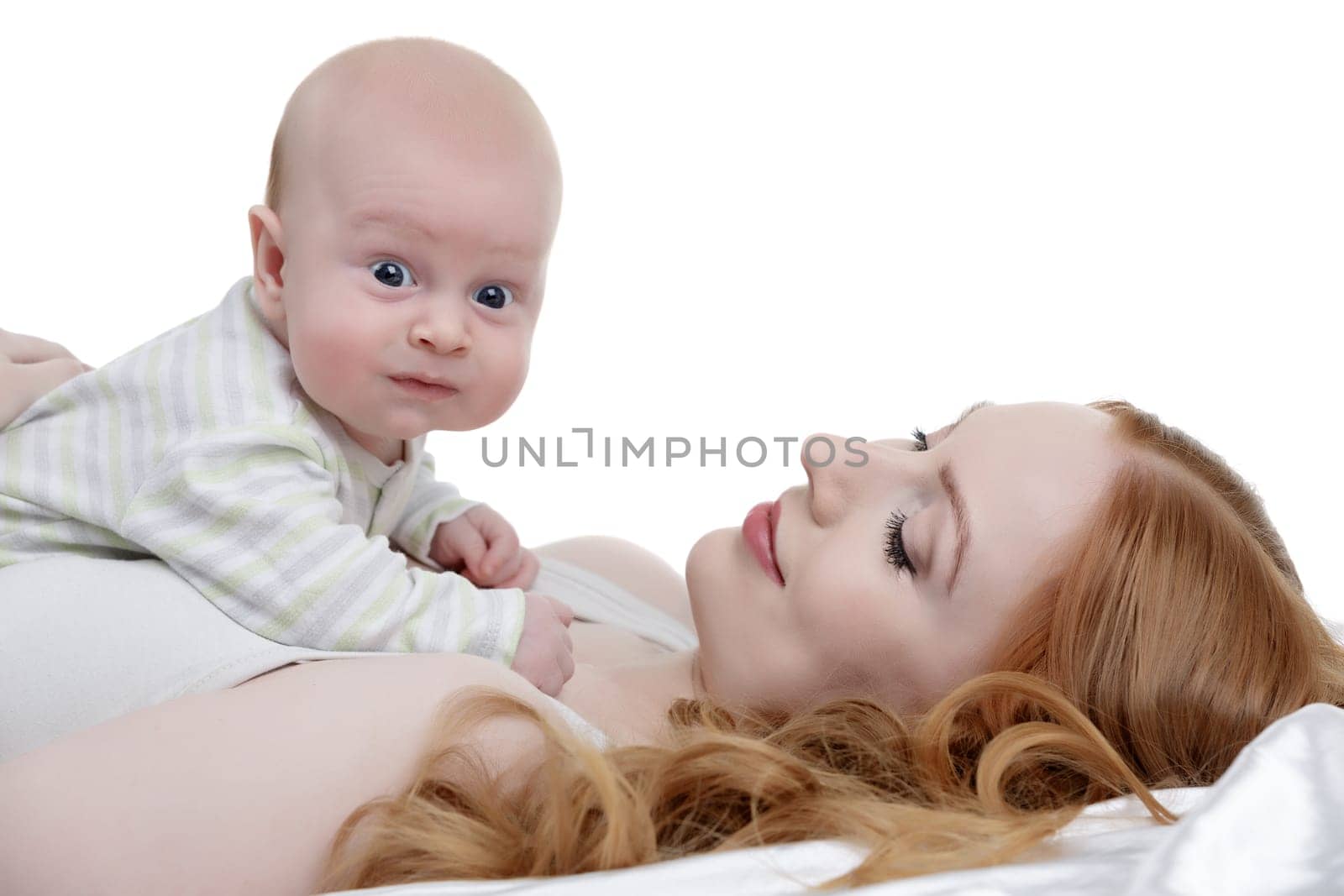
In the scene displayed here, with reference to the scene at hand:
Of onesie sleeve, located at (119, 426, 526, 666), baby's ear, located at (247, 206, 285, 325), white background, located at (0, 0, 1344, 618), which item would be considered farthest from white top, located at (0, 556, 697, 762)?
white background, located at (0, 0, 1344, 618)

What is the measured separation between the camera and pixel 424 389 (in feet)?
6.08

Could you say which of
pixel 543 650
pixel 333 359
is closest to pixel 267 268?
pixel 333 359

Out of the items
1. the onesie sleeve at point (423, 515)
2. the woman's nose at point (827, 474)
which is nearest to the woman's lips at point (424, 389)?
the onesie sleeve at point (423, 515)

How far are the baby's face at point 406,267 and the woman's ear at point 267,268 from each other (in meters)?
0.02

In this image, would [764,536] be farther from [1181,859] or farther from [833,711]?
[1181,859]

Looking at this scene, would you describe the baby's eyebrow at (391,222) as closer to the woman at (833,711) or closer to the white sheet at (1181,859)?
the woman at (833,711)

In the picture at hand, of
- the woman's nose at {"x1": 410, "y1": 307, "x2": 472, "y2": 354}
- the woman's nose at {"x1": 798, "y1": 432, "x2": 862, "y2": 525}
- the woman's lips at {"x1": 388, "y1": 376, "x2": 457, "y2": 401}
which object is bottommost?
the woman's nose at {"x1": 798, "y1": 432, "x2": 862, "y2": 525}

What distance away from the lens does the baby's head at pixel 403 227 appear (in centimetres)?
175

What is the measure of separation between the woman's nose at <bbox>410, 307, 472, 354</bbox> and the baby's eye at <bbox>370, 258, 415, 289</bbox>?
0.06m

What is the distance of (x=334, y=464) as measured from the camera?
1895 millimetres

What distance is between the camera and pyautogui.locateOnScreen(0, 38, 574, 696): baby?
172cm

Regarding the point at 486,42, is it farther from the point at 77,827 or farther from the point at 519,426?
the point at 77,827

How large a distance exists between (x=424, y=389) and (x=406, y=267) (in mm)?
182

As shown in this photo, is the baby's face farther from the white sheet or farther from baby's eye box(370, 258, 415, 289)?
the white sheet
